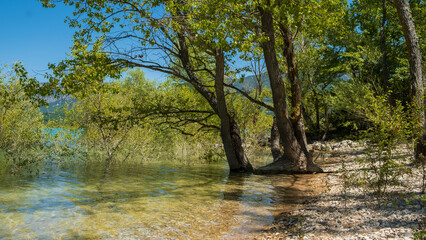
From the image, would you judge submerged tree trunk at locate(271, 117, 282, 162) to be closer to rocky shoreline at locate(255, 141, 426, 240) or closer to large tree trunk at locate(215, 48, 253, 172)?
large tree trunk at locate(215, 48, 253, 172)

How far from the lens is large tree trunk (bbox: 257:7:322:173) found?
12.7m

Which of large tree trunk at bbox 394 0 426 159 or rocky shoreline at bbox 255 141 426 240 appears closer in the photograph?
rocky shoreline at bbox 255 141 426 240

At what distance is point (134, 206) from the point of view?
8.12m

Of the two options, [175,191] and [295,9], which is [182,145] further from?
[295,9]

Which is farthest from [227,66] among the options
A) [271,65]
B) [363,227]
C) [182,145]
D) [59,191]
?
[363,227]

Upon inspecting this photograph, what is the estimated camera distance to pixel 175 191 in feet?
34.0

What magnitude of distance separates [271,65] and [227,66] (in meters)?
3.75

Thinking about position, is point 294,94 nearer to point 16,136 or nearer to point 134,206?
point 134,206

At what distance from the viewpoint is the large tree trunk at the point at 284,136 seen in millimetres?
12665

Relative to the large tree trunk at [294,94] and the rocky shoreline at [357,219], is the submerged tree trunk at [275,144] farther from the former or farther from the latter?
the rocky shoreline at [357,219]

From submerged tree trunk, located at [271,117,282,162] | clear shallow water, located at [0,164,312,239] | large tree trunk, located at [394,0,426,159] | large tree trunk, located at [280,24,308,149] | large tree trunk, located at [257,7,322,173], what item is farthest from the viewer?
submerged tree trunk, located at [271,117,282,162]

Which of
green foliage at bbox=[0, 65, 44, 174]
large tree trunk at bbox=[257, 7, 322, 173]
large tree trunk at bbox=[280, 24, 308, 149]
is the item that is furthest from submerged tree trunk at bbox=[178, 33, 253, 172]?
green foliage at bbox=[0, 65, 44, 174]

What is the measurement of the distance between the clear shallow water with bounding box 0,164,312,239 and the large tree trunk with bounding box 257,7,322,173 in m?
1.07

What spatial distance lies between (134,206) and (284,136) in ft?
25.1
